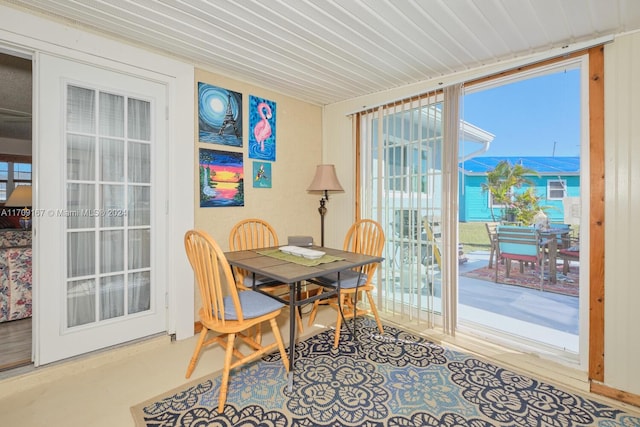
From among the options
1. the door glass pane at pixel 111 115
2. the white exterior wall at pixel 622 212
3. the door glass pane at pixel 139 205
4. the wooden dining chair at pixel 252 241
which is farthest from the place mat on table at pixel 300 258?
the white exterior wall at pixel 622 212

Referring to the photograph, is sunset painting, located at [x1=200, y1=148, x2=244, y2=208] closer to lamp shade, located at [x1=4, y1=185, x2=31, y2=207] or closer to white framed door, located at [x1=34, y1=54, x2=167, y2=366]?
white framed door, located at [x1=34, y1=54, x2=167, y2=366]

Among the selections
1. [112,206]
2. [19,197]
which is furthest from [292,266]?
[19,197]

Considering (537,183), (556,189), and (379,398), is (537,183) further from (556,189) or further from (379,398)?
(379,398)

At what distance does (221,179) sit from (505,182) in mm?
3167

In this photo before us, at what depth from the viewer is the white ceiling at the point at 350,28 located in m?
1.81

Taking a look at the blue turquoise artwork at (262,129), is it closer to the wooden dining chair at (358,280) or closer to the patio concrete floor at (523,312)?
the wooden dining chair at (358,280)

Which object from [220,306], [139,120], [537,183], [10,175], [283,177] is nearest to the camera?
[220,306]

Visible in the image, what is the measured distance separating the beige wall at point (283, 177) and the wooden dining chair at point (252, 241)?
0.11 meters

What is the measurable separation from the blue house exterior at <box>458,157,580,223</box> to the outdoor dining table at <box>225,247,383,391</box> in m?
1.27

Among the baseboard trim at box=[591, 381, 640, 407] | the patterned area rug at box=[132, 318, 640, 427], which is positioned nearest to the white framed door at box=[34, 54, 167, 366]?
the patterned area rug at box=[132, 318, 640, 427]

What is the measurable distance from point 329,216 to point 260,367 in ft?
6.67

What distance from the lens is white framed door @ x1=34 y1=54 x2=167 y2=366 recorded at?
2.04 meters

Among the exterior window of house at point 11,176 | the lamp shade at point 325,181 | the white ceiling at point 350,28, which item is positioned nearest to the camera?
the white ceiling at point 350,28

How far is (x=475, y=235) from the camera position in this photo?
3971mm
